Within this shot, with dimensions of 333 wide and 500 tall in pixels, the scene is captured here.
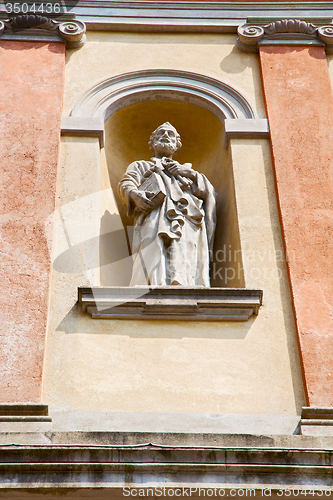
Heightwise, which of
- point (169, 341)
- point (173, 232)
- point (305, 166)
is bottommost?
point (169, 341)

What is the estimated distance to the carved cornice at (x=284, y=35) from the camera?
9.32 metres

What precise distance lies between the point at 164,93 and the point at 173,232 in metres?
2.24

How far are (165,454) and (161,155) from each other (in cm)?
387

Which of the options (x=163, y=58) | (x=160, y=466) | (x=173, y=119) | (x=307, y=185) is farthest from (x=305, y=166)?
(x=160, y=466)

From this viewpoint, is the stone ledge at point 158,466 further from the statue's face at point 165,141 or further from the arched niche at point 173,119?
the statue's face at point 165,141

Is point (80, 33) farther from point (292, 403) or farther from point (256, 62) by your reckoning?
point (292, 403)

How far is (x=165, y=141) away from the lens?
8602 mm

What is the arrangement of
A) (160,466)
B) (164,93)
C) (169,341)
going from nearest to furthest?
(160,466) < (169,341) < (164,93)

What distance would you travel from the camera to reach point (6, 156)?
7.90m

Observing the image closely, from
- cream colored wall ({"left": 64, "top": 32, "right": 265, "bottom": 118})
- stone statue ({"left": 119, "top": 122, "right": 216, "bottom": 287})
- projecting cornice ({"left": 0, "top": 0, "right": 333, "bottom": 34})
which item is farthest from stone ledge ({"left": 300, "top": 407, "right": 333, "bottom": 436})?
projecting cornice ({"left": 0, "top": 0, "right": 333, "bottom": 34})

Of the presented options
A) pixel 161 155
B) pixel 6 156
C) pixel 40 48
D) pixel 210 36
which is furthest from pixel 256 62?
pixel 6 156

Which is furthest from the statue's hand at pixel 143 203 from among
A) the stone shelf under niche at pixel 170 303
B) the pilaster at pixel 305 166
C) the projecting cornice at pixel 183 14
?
the projecting cornice at pixel 183 14

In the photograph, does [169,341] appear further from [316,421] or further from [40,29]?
[40,29]

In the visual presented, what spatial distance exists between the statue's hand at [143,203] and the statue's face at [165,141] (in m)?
0.94
